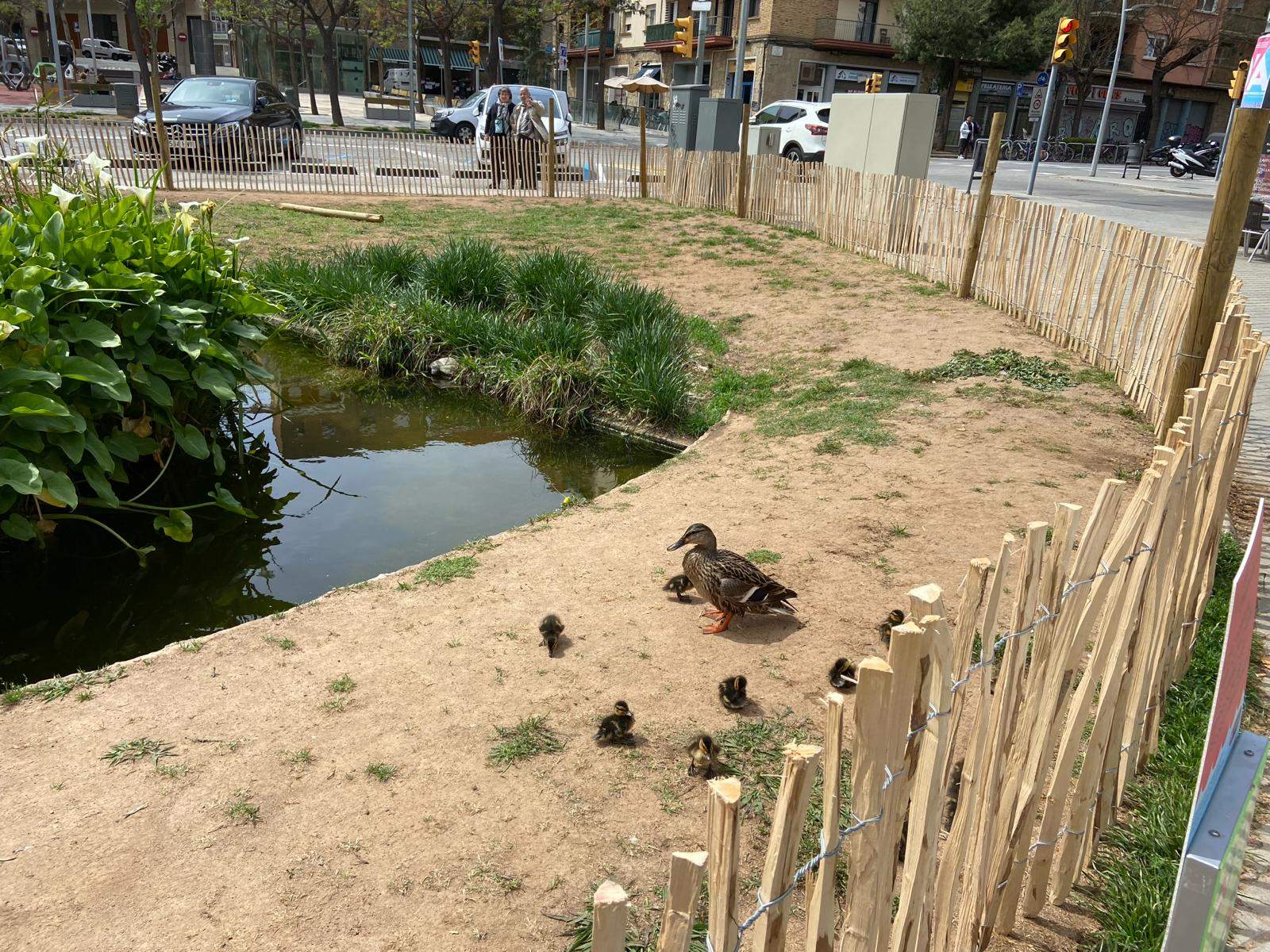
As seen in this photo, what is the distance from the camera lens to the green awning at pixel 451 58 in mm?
66750

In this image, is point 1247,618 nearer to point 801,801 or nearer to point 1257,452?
point 801,801

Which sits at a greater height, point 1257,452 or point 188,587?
point 1257,452

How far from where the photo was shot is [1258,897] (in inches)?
111

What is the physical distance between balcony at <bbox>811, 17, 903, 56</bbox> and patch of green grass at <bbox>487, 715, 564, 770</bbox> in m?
49.0

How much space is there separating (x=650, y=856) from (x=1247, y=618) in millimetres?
1820

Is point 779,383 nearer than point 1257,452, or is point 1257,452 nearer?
point 1257,452

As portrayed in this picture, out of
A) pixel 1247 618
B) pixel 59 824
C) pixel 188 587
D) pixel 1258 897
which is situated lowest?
pixel 188 587

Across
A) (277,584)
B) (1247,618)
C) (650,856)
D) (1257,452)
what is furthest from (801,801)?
Result: (1257,452)

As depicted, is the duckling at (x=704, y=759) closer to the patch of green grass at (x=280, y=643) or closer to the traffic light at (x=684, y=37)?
the patch of green grass at (x=280, y=643)

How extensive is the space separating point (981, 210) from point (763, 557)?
21.8ft

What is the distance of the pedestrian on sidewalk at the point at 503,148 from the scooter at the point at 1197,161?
21512mm

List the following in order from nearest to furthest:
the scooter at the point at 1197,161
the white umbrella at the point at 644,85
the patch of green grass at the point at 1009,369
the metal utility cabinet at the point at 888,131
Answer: the patch of green grass at the point at 1009,369, the metal utility cabinet at the point at 888,131, the white umbrella at the point at 644,85, the scooter at the point at 1197,161

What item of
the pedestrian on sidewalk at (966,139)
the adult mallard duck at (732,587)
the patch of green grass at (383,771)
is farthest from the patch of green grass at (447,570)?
the pedestrian on sidewalk at (966,139)

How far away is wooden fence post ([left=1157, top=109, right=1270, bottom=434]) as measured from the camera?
504cm
